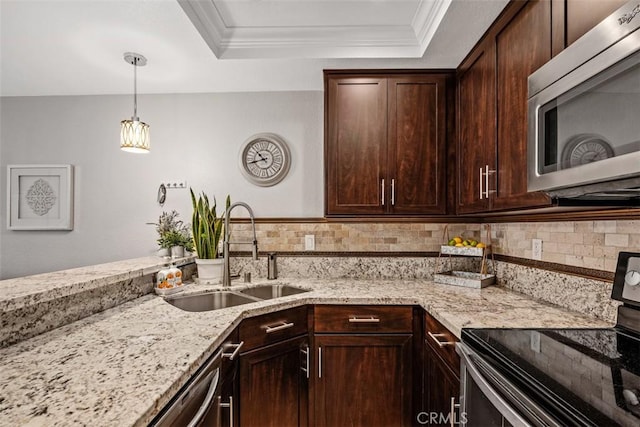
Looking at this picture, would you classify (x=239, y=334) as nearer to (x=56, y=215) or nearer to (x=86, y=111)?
(x=56, y=215)

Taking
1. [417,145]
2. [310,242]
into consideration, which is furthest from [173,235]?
[417,145]

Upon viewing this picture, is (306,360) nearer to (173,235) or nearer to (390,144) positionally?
(173,235)

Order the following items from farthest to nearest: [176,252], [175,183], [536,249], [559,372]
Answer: [175,183]
[176,252]
[536,249]
[559,372]

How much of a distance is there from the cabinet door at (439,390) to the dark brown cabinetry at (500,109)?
2.53ft

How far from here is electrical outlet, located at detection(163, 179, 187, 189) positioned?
2604mm

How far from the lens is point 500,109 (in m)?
1.60

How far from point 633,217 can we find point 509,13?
990 mm

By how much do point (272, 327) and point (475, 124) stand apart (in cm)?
153

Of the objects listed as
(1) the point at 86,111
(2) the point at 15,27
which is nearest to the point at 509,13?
(2) the point at 15,27

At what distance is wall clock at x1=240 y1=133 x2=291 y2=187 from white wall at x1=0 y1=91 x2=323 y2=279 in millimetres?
53

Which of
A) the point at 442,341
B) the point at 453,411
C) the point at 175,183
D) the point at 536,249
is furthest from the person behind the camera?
the point at 175,183

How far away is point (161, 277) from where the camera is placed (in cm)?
189

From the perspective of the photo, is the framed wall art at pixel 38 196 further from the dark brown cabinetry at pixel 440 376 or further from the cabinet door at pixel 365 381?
the dark brown cabinetry at pixel 440 376

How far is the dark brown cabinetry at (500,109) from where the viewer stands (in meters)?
1.35
